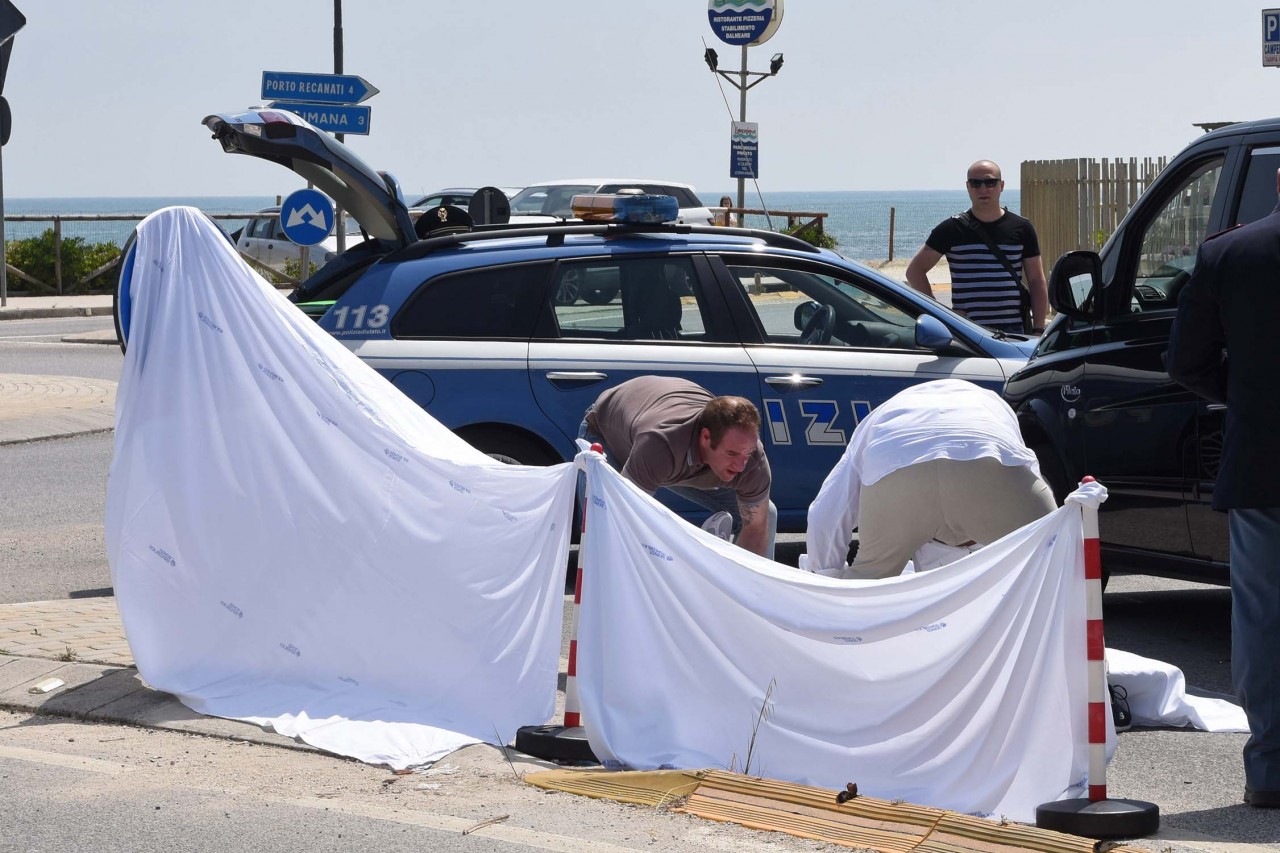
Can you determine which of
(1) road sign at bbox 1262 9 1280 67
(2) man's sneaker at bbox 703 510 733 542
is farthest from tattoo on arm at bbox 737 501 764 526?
(1) road sign at bbox 1262 9 1280 67

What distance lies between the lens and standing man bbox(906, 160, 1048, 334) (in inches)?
388

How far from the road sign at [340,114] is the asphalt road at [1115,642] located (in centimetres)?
440

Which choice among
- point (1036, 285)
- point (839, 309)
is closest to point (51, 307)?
point (1036, 285)

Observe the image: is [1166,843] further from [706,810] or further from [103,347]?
[103,347]

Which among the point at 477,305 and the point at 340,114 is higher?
the point at 340,114

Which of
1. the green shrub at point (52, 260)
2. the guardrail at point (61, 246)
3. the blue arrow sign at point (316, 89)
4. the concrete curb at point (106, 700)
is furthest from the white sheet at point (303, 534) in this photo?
the green shrub at point (52, 260)

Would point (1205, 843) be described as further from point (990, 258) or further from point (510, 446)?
point (990, 258)

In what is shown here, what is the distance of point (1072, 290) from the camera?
287 inches

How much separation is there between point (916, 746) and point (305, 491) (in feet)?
7.95

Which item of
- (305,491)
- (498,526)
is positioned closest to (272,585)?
(305,491)

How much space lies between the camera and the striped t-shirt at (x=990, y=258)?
389 inches

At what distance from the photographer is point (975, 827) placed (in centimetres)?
447

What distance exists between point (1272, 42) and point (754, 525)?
848cm

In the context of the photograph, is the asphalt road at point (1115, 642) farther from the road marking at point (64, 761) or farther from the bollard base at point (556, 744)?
the bollard base at point (556, 744)
